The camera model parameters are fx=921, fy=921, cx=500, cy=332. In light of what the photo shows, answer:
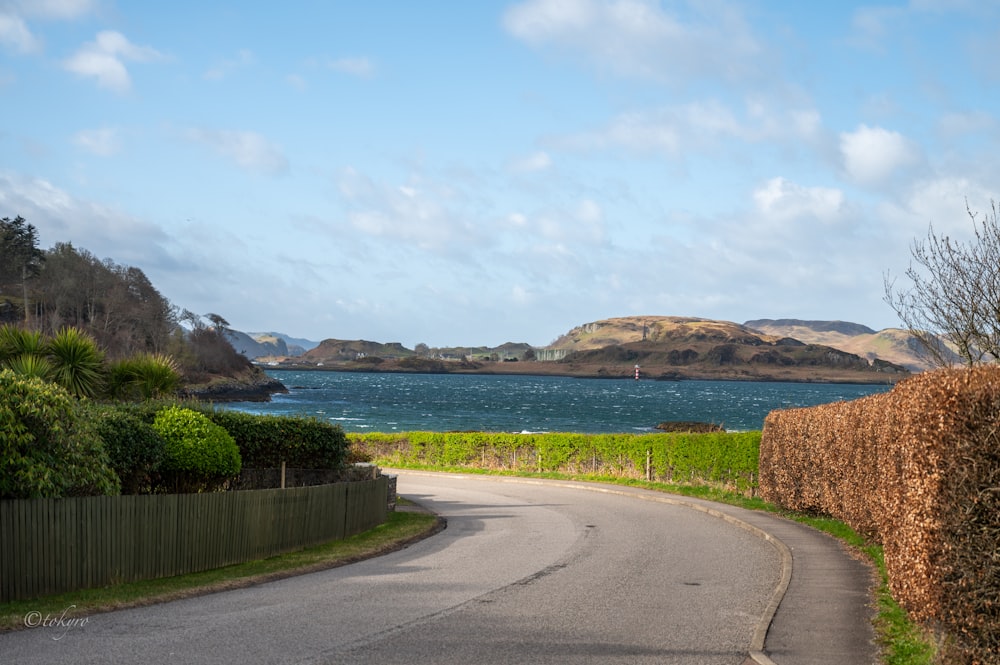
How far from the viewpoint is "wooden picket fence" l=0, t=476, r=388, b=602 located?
41.9 feet

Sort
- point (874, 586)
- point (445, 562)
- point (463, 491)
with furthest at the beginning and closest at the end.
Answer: point (463, 491)
point (445, 562)
point (874, 586)

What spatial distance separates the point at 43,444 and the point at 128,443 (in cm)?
319

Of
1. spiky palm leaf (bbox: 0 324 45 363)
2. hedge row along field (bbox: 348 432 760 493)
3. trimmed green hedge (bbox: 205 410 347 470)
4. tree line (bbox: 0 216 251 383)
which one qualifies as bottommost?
hedge row along field (bbox: 348 432 760 493)

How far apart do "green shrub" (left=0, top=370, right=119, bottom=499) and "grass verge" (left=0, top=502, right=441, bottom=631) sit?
1629mm

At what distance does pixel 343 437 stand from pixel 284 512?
256 inches

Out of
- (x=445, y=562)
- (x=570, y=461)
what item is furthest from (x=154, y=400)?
(x=570, y=461)

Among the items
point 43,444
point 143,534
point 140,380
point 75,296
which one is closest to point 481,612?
point 143,534

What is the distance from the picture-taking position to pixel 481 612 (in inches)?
494

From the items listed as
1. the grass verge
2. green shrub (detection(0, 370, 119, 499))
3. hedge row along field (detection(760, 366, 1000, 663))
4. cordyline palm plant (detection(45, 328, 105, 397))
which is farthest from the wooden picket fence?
hedge row along field (detection(760, 366, 1000, 663))

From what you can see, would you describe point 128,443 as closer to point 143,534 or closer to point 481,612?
point 143,534

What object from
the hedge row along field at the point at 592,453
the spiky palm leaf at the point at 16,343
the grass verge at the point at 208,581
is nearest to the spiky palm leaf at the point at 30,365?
the spiky palm leaf at the point at 16,343

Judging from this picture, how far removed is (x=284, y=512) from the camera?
1817 centimetres

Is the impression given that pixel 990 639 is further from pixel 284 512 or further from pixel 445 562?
pixel 284 512

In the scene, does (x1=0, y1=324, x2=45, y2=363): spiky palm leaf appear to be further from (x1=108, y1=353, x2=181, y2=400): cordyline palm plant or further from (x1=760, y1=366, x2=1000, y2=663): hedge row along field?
(x1=760, y1=366, x2=1000, y2=663): hedge row along field
